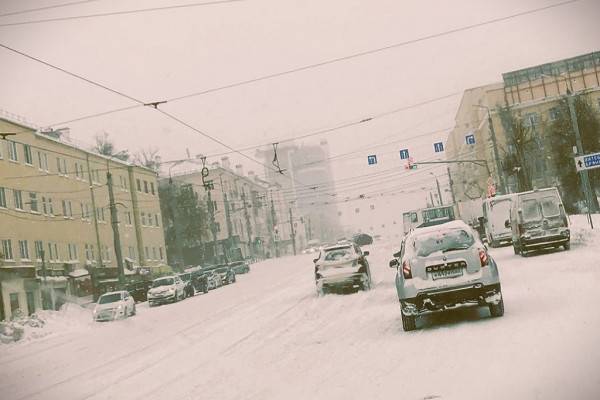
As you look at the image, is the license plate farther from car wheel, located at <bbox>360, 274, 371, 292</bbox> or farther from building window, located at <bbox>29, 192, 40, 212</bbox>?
building window, located at <bbox>29, 192, 40, 212</bbox>

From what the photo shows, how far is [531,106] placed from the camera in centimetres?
6041

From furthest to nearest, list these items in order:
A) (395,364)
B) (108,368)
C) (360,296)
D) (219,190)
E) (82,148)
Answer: (219,190), (82,148), (360,296), (108,368), (395,364)

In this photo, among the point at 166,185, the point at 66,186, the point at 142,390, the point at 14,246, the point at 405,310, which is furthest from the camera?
the point at 166,185

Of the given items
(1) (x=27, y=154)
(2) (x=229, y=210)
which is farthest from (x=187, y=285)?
(2) (x=229, y=210)

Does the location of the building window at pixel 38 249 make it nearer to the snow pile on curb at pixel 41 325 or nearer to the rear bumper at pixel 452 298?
the snow pile on curb at pixel 41 325

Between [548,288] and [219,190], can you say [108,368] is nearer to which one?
[548,288]

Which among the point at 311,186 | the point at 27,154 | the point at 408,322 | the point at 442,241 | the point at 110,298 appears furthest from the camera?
the point at 311,186

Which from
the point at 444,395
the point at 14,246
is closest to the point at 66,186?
the point at 14,246

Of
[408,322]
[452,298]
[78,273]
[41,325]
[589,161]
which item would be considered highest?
[589,161]

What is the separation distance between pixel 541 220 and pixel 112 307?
18.5m

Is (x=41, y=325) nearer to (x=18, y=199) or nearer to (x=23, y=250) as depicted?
(x=23, y=250)

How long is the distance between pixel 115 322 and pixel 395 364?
21.6 metres

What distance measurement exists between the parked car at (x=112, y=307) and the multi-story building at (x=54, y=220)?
5716mm

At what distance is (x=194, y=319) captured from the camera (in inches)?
850
